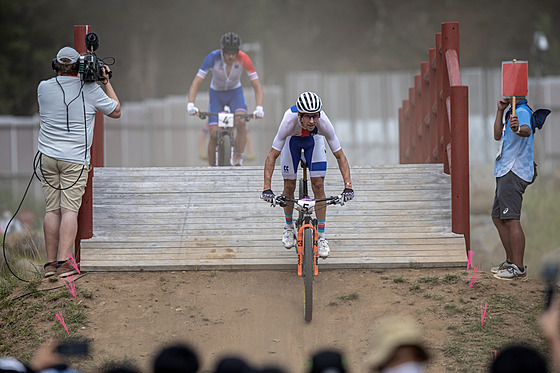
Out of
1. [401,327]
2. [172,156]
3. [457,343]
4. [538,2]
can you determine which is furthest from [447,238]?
[538,2]

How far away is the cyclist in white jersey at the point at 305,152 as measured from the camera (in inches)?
295

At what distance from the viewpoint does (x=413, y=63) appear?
32.9 m

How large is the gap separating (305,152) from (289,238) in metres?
0.91

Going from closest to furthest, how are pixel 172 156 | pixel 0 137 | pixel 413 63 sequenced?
pixel 0 137, pixel 172 156, pixel 413 63

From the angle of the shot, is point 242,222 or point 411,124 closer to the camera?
point 242,222

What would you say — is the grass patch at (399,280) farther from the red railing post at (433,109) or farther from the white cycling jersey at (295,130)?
the red railing post at (433,109)

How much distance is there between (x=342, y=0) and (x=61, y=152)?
29.9 m

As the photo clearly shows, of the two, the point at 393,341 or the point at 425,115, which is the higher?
the point at 425,115

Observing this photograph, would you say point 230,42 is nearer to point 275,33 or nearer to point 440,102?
point 440,102

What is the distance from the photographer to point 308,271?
696cm

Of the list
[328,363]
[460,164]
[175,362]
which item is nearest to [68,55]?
[460,164]

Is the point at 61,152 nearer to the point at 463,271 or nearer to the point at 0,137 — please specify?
the point at 463,271

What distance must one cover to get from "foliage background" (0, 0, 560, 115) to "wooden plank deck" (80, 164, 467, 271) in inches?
804

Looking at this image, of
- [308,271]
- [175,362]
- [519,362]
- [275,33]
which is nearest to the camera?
[519,362]
